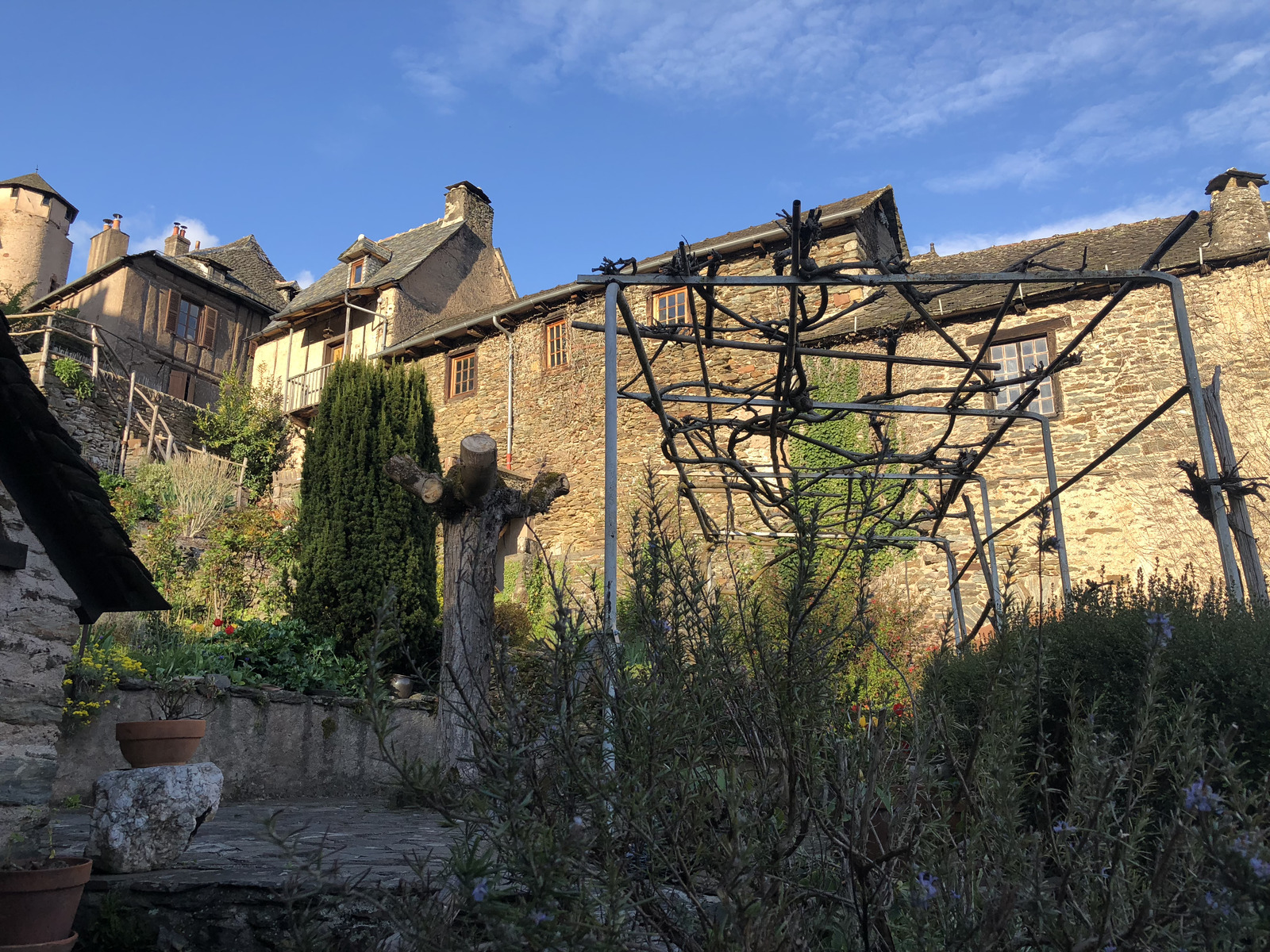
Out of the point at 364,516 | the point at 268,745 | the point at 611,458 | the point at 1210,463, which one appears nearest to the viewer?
the point at 611,458

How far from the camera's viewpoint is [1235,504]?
11.7 ft

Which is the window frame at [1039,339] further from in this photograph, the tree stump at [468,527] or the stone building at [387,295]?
the stone building at [387,295]

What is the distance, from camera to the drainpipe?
1639 cm

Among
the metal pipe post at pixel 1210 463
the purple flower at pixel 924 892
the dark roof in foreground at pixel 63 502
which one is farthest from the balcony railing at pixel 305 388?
the purple flower at pixel 924 892

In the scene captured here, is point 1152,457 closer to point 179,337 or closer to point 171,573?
point 171,573

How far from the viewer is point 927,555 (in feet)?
38.9

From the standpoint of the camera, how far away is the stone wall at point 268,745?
578 centimetres

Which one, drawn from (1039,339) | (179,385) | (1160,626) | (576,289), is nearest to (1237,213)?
(1039,339)

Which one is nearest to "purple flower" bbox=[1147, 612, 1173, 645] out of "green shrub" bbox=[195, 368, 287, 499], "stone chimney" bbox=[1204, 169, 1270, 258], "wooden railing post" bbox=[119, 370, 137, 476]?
"stone chimney" bbox=[1204, 169, 1270, 258]

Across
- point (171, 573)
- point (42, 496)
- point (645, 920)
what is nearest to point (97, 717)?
point (42, 496)

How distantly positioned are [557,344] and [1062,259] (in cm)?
829

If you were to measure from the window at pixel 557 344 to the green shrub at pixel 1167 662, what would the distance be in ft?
41.5

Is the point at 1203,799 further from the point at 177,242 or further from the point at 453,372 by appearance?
the point at 177,242

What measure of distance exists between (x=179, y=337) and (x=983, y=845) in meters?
24.0
